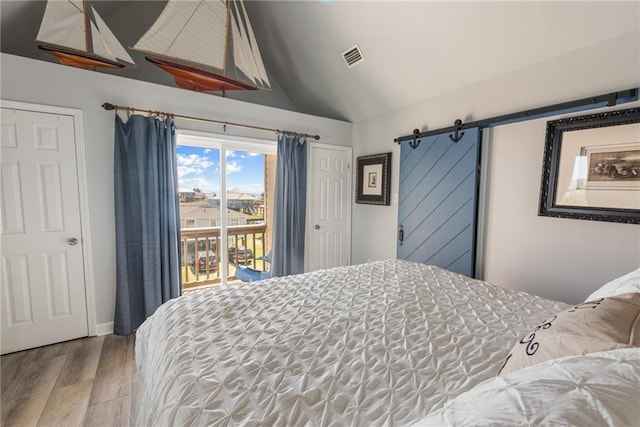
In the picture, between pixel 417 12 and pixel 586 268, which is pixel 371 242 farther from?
pixel 417 12

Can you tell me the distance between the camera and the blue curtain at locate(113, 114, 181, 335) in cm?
256

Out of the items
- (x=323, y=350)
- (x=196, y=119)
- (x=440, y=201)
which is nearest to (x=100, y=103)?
(x=196, y=119)

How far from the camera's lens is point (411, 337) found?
1.15 m

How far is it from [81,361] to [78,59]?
2377 millimetres

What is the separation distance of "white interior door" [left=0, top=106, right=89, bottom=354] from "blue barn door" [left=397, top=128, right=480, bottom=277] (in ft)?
10.5

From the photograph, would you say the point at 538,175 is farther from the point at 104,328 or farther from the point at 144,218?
the point at 104,328

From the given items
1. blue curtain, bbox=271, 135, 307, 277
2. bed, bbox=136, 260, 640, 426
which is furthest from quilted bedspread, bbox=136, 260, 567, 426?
blue curtain, bbox=271, 135, 307, 277

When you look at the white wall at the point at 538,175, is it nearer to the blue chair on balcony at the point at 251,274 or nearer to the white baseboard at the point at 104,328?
the blue chair on balcony at the point at 251,274

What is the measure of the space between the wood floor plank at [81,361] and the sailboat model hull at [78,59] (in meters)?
2.36

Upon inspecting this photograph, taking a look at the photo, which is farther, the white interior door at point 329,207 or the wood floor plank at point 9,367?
the white interior door at point 329,207

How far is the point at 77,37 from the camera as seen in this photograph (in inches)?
81.9

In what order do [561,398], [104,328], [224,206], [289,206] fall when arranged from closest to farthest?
1. [561,398]
2. [104,328]
3. [224,206]
4. [289,206]

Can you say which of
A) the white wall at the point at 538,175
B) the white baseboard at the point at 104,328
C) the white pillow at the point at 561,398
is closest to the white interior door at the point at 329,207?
the white wall at the point at 538,175

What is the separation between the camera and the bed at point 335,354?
2.54ft
